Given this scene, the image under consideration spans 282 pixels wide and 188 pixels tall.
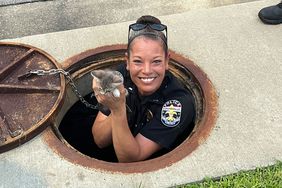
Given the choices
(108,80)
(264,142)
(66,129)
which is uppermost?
(108,80)

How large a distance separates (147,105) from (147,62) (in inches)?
13.3

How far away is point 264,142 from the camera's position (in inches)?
113

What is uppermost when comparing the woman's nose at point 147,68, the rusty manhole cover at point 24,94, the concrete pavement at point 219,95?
the woman's nose at point 147,68

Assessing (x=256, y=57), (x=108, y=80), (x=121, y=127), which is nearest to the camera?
(x=108, y=80)

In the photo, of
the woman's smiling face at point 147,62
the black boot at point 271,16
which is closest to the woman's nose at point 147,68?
the woman's smiling face at point 147,62

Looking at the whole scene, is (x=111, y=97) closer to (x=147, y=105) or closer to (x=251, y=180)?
(x=147, y=105)

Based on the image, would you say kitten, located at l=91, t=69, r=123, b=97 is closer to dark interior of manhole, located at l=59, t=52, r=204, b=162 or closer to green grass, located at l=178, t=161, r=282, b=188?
green grass, located at l=178, t=161, r=282, b=188

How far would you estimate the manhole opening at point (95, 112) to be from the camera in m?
2.77

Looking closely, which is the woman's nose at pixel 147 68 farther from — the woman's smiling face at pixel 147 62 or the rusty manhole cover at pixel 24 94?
the rusty manhole cover at pixel 24 94

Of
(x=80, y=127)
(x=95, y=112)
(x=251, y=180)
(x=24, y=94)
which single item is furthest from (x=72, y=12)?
(x=251, y=180)

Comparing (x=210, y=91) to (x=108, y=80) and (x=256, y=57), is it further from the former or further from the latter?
(x=108, y=80)

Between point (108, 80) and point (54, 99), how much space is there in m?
0.94

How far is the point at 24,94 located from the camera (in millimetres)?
3211

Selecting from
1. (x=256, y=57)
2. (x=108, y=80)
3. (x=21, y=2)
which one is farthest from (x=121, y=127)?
(x=21, y=2)
